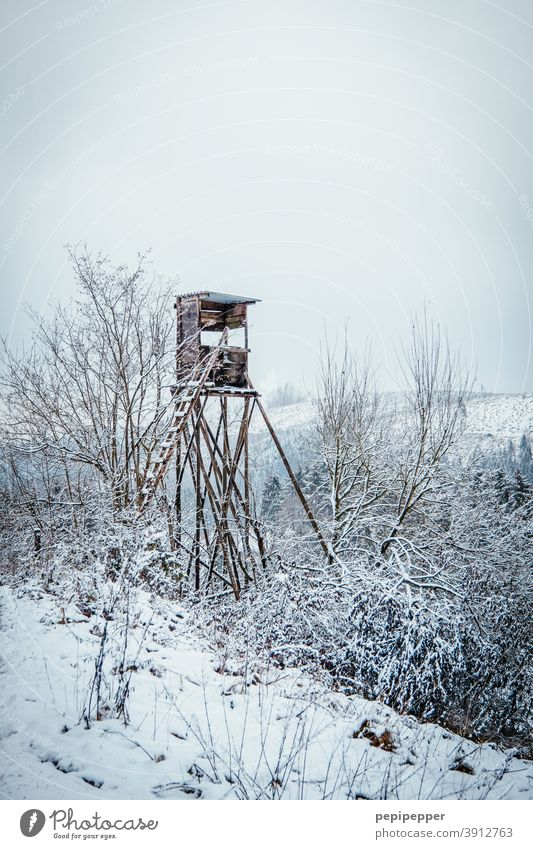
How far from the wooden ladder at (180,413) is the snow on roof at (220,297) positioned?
1.93 feet

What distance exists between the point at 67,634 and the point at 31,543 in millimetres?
3915

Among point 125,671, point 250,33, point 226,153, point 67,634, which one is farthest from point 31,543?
point 250,33

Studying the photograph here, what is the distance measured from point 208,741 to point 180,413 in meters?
6.01

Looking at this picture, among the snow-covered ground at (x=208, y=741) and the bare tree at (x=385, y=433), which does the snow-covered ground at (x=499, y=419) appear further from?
the snow-covered ground at (x=208, y=741)

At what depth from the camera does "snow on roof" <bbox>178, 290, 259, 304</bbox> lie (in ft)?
28.8

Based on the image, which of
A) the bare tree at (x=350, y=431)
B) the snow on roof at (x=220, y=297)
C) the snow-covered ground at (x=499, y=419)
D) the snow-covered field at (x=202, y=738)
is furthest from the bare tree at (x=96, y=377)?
the snow-covered ground at (x=499, y=419)

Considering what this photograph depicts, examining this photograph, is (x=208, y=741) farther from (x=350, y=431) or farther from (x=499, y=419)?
(x=499, y=419)

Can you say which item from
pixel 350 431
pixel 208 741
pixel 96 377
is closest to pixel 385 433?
pixel 350 431

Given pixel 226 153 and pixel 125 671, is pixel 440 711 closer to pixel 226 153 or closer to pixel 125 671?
pixel 125 671

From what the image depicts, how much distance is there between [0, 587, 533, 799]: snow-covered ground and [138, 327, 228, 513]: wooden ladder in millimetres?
3232

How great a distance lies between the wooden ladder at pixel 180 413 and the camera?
768cm

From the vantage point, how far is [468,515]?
1239 cm

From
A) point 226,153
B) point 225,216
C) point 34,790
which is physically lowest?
point 34,790

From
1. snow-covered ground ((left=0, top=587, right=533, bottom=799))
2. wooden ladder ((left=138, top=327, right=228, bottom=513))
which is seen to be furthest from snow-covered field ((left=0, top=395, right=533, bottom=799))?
wooden ladder ((left=138, top=327, right=228, bottom=513))
